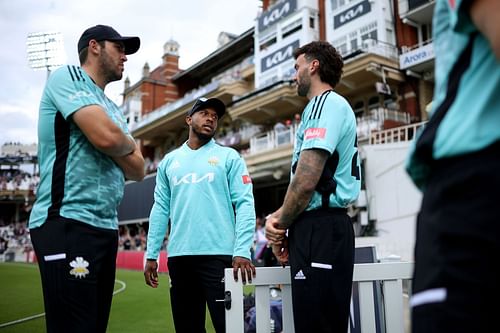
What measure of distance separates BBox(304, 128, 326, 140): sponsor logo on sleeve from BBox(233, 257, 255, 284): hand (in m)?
0.89

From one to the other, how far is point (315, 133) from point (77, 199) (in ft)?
3.82

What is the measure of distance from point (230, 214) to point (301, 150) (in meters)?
1.29

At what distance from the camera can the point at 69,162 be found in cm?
220

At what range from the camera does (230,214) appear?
Answer: 3500mm

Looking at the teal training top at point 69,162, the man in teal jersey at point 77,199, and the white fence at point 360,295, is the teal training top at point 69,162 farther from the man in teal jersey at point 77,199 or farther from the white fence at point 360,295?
the white fence at point 360,295

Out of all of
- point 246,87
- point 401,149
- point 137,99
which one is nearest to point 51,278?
point 401,149

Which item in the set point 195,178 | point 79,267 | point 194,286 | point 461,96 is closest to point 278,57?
point 195,178

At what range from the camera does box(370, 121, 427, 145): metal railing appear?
17.3 m

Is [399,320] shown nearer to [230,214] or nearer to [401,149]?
[230,214]

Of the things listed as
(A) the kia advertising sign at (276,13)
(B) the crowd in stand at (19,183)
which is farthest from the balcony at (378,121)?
(B) the crowd in stand at (19,183)

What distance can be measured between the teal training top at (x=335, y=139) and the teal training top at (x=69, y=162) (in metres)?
0.97

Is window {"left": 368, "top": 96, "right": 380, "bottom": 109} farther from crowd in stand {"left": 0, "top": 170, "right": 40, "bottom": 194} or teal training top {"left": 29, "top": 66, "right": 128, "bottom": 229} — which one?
crowd in stand {"left": 0, "top": 170, "right": 40, "bottom": 194}

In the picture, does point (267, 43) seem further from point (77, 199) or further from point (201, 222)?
point (77, 199)

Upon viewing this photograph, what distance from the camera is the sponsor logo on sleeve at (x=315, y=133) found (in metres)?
2.29
